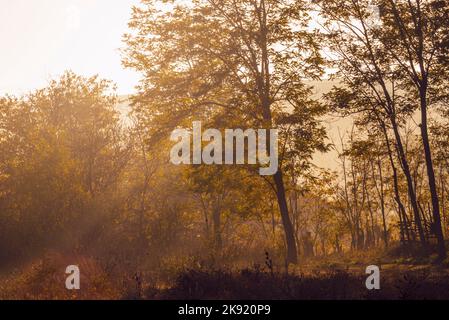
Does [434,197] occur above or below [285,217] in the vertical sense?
above

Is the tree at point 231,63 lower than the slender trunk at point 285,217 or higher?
higher

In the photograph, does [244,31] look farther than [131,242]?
No

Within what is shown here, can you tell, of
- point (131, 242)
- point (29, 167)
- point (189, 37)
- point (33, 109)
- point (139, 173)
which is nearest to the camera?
point (189, 37)

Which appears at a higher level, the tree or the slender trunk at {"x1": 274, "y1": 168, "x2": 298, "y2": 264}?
the tree

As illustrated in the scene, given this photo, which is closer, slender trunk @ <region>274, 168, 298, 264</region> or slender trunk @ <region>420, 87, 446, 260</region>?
slender trunk @ <region>420, 87, 446, 260</region>

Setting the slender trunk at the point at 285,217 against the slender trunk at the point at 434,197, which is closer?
the slender trunk at the point at 434,197

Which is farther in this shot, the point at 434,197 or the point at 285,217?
the point at 285,217

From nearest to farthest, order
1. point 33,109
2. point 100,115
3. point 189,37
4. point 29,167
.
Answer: point 189,37, point 29,167, point 100,115, point 33,109

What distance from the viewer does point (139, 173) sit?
30.8m

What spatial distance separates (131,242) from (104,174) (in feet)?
25.0
